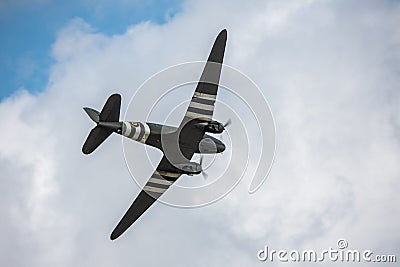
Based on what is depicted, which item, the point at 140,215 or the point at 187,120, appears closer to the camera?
the point at 187,120

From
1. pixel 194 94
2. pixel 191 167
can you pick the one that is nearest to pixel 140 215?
pixel 191 167

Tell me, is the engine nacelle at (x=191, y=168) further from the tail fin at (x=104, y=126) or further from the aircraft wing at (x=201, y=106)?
the tail fin at (x=104, y=126)

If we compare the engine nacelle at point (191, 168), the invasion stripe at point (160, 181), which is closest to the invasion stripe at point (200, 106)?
the engine nacelle at point (191, 168)

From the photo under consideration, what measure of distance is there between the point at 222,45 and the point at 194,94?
522cm

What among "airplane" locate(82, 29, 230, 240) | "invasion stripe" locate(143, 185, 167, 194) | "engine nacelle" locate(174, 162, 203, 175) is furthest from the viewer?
"invasion stripe" locate(143, 185, 167, 194)

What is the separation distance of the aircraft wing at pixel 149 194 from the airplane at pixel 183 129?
5.8 inches

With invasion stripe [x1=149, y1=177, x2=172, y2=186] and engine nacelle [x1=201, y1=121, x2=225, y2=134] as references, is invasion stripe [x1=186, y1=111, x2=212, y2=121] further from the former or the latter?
invasion stripe [x1=149, y1=177, x2=172, y2=186]

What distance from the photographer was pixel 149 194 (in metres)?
84.8

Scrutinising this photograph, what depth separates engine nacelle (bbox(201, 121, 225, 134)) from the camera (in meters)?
78.1

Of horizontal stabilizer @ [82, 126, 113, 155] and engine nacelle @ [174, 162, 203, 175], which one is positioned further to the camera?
engine nacelle @ [174, 162, 203, 175]

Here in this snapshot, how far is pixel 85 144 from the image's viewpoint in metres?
77.2

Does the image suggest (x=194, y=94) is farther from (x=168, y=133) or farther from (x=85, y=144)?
(x=85, y=144)

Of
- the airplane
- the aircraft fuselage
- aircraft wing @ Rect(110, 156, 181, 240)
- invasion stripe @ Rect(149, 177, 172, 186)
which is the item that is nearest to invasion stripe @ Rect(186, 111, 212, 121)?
the airplane

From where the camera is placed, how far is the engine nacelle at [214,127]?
256 feet
